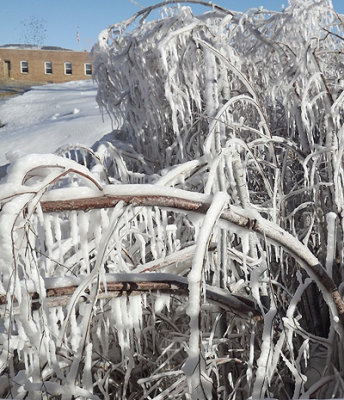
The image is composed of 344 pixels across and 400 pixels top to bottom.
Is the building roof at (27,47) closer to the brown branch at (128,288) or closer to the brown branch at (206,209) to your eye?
the brown branch at (128,288)

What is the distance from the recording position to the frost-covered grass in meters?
1.39

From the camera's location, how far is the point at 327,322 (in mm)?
2783

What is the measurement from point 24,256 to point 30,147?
23.1 ft

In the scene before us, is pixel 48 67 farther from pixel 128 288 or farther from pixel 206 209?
pixel 206 209

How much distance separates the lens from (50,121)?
10656 millimetres

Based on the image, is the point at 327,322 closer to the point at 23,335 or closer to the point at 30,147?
the point at 23,335

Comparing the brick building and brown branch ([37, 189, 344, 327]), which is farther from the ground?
the brick building

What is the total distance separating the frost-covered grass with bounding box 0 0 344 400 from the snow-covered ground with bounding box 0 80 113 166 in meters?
0.37

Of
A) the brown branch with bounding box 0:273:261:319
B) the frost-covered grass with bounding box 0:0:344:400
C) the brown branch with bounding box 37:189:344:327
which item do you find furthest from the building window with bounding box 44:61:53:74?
the brown branch with bounding box 37:189:344:327

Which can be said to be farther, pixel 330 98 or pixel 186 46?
pixel 186 46

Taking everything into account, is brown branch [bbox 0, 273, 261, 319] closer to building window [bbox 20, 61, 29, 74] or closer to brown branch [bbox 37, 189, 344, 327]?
brown branch [bbox 37, 189, 344, 327]

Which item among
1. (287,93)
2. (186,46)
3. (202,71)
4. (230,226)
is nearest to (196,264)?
(230,226)

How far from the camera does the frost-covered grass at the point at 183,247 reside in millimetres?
1393

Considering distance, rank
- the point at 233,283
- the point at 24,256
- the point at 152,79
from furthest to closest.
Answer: the point at 152,79, the point at 233,283, the point at 24,256
